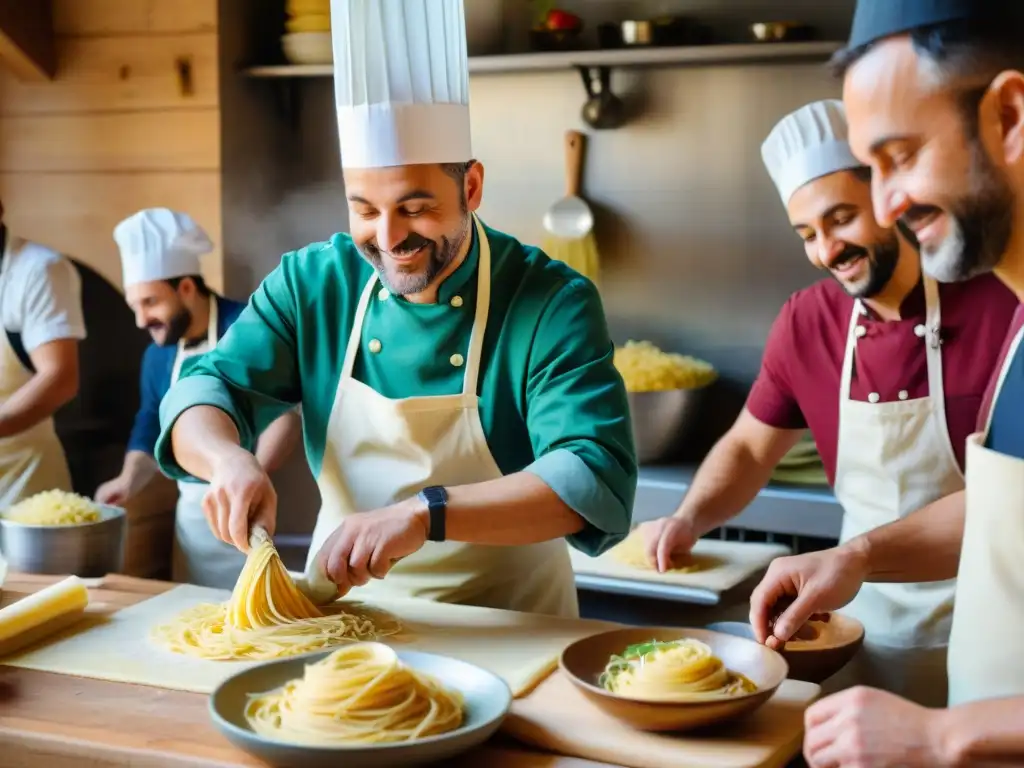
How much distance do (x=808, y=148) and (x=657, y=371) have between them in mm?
1158

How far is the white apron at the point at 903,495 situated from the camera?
244 centimetres

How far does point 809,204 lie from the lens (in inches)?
96.9

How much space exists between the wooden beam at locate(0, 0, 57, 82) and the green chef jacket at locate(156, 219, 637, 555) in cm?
224

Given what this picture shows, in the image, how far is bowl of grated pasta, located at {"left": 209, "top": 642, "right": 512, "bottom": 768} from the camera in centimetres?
133

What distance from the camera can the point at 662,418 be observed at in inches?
139

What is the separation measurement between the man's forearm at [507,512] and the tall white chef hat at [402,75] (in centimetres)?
Answer: 57

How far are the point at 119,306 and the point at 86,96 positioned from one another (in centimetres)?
72

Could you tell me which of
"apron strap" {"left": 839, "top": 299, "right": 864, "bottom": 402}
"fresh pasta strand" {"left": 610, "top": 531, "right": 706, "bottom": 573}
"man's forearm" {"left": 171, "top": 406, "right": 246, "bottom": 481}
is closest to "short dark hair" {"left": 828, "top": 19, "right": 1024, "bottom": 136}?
"man's forearm" {"left": 171, "top": 406, "right": 246, "bottom": 481}

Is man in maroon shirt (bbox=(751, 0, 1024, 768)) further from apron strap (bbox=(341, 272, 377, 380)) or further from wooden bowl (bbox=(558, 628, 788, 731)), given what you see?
apron strap (bbox=(341, 272, 377, 380))

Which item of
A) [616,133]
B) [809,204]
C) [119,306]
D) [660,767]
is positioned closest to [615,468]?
[660,767]

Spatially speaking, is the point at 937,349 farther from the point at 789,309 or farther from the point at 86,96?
the point at 86,96

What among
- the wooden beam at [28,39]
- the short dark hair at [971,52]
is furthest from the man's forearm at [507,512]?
the wooden beam at [28,39]

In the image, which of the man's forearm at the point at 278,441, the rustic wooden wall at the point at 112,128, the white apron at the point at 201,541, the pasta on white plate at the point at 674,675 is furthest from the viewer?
the rustic wooden wall at the point at 112,128

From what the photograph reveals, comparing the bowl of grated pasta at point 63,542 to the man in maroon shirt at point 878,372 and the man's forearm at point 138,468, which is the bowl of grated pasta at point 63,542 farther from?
the man's forearm at point 138,468
